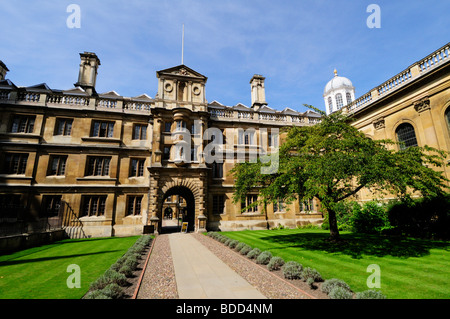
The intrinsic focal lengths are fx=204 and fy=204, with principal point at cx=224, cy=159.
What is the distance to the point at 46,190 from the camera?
68.3ft

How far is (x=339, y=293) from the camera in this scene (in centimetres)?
600

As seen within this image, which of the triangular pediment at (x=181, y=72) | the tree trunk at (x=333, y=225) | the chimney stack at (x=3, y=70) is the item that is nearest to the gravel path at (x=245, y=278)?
the tree trunk at (x=333, y=225)

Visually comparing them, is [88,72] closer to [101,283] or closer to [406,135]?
[101,283]

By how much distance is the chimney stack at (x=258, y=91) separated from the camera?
30.5 metres

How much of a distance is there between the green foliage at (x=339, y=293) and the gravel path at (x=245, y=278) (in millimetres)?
381

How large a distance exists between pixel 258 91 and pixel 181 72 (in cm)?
1180

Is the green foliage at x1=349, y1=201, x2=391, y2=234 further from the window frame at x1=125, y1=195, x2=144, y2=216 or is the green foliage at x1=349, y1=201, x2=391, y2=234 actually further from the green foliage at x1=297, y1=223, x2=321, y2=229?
the window frame at x1=125, y1=195, x2=144, y2=216

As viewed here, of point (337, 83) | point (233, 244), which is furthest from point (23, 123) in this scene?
point (337, 83)

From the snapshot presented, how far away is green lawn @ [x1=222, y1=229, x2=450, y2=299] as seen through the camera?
22.5 feet

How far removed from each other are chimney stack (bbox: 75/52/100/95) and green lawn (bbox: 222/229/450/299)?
86.9 ft

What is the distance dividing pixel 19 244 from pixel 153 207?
32.8 ft

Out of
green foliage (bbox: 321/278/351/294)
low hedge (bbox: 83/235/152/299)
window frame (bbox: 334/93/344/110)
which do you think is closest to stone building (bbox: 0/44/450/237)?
low hedge (bbox: 83/235/152/299)
